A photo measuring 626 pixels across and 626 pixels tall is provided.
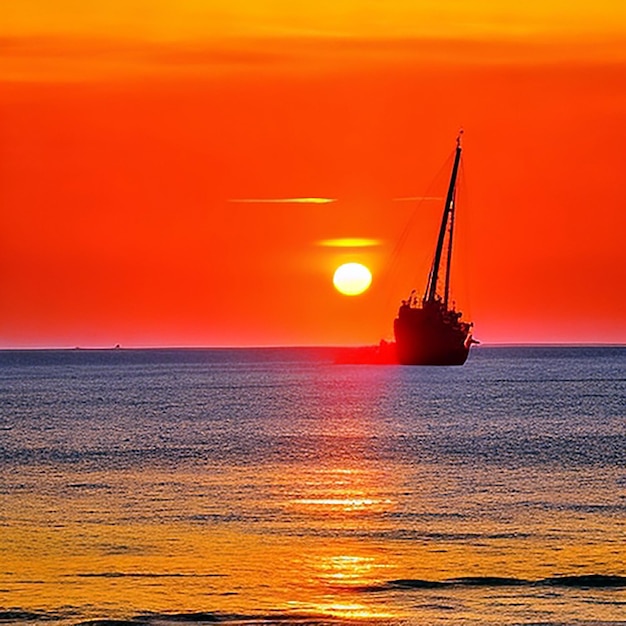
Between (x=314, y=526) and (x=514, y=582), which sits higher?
(x=314, y=526)

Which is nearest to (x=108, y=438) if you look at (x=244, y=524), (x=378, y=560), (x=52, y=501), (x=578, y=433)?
(x=578, y=433)

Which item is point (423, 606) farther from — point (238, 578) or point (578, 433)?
point (578, 433)

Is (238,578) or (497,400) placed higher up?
(497,400)

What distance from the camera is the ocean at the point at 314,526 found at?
48031mm

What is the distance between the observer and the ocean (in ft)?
158

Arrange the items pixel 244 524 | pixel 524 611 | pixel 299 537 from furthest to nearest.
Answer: pixel 244 524 < pixel 299 537 < pixel 524 611

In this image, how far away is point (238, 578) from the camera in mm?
52875

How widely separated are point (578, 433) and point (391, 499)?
47441 millimetres

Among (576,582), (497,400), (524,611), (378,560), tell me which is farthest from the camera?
(497,400)

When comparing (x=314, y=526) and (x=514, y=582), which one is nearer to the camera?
(x=514, y=582)

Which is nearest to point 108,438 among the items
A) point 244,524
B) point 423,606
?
point 244,524

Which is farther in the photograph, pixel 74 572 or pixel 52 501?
pixel 52 501

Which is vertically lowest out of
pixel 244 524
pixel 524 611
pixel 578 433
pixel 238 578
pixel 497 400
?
pixel 524 611

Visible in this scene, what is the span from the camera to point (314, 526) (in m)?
64.3
